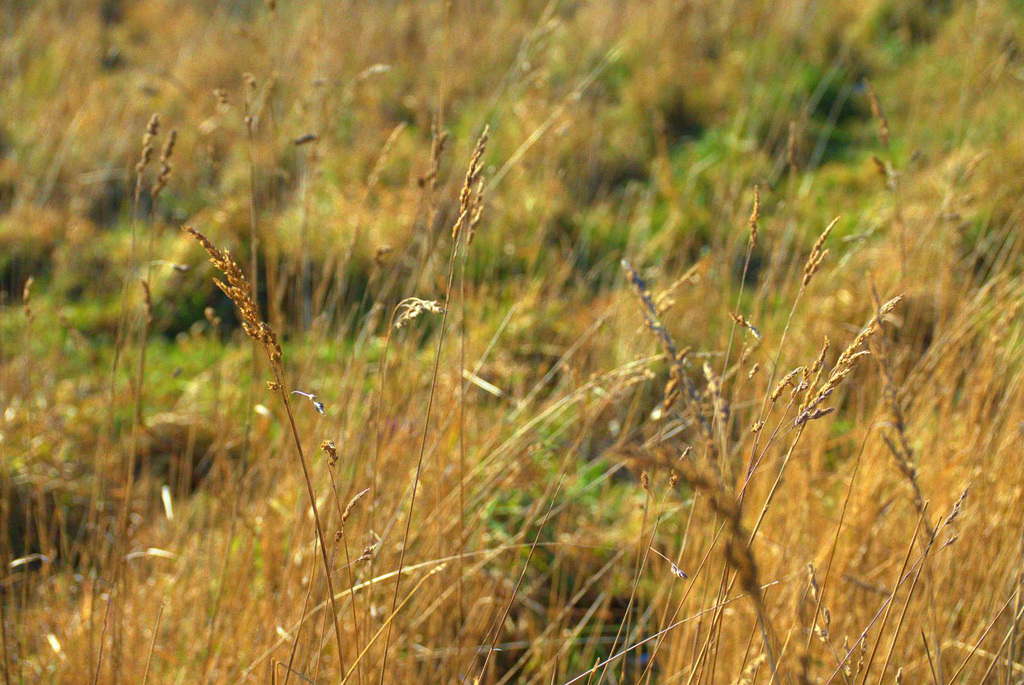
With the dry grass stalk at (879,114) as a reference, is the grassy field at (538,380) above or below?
below

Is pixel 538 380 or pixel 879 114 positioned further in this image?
pixel 538 380

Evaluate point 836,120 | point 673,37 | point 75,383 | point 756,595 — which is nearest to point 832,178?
point 836,120

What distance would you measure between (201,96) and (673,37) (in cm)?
354

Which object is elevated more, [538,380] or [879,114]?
[879,114]

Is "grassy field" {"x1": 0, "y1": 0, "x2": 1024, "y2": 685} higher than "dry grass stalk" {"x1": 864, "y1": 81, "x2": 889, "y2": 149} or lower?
lower

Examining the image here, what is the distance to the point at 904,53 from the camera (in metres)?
5.37

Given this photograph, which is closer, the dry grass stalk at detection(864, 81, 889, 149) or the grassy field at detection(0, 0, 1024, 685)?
the grassy field at detection(0, 0, 1024, 685)

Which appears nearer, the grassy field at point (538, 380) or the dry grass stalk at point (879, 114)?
the grassy field at point (538, 380)

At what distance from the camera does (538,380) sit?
2227 millimetres

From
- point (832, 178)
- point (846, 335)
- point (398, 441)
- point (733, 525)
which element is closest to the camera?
point (733, 525)

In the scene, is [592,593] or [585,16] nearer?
[592,593]

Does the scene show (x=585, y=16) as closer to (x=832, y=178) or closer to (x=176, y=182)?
(x=832, y=178)

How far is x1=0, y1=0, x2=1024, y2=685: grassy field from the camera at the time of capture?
122 centimetres

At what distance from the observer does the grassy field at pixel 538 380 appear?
1.22 meters
